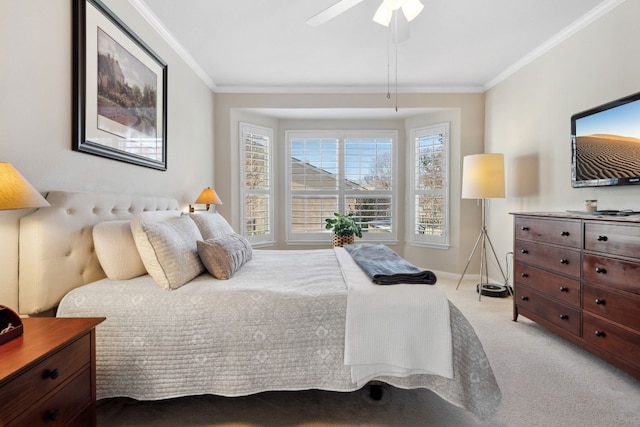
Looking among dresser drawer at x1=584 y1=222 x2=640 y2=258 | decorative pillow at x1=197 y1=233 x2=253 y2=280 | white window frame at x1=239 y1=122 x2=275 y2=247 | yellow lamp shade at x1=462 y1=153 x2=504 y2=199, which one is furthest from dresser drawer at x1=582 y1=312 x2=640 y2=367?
white window frame at x1=239 y1=122 x2=275 y2=247

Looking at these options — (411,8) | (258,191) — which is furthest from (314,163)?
(411,8)

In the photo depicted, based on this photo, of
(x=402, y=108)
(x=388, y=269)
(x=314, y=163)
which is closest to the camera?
(x=388, y=269)

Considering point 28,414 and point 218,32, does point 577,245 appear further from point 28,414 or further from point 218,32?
point 218,32

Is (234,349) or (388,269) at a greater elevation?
(388,269)

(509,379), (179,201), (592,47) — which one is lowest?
(509,379)

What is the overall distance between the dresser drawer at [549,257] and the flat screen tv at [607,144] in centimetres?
61

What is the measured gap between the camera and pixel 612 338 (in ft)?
6.79

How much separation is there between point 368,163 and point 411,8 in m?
3.15

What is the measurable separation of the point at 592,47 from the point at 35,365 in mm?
4056

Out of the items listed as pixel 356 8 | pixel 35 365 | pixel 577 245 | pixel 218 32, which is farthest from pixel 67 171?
pixel 577 245

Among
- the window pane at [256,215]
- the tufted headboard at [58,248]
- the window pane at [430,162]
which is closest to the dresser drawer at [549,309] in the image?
the window pane at [430,162]

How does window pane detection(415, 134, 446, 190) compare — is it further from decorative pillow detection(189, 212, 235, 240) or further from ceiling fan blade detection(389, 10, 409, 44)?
decorative pillow detection(189, 212, 235, 240)

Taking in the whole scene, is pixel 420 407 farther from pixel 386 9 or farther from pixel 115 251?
pixel 386 9

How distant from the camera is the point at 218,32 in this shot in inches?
120
